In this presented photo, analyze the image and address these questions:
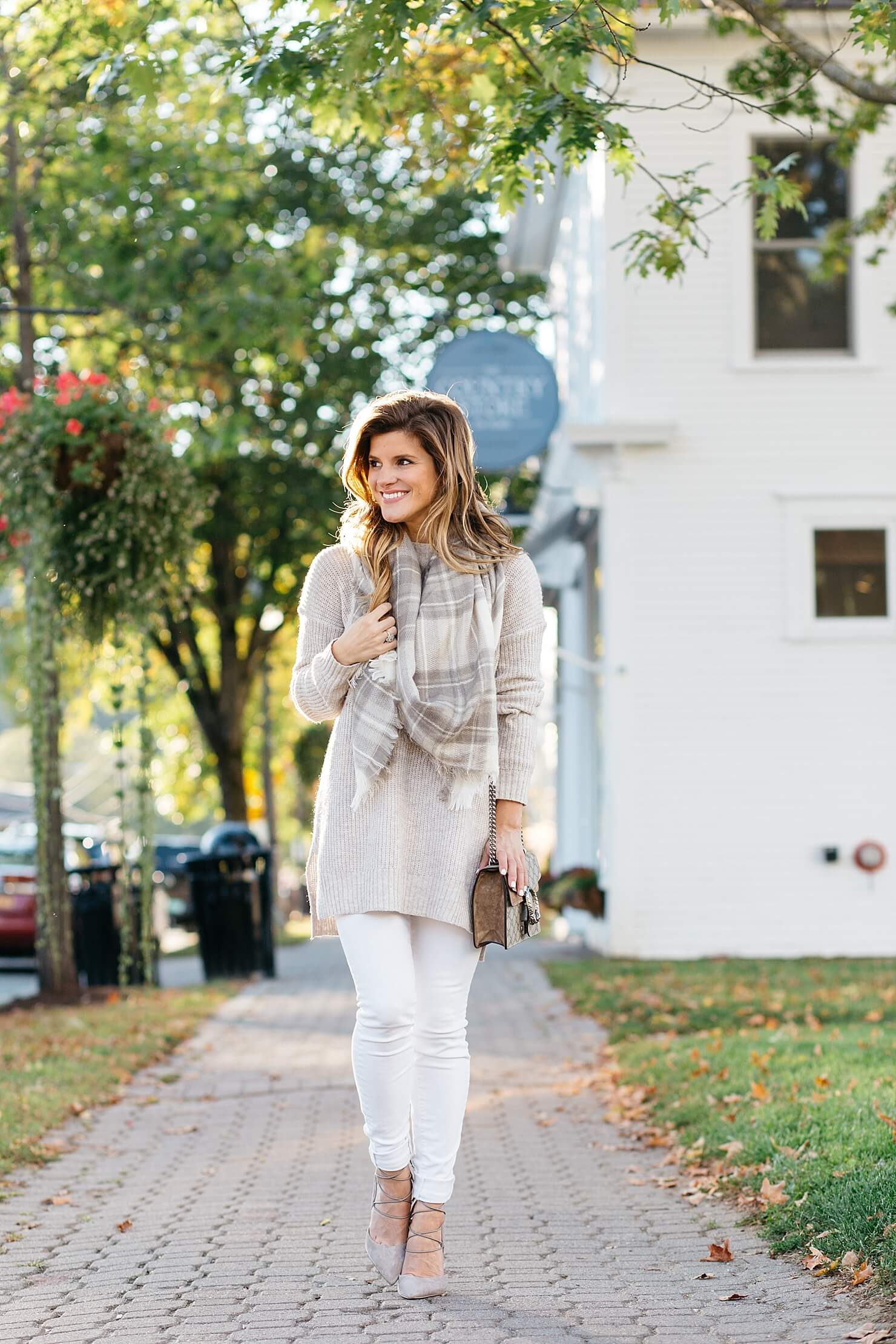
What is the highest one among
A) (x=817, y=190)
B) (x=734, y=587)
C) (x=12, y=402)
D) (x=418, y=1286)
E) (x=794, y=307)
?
(x=817, y=190)

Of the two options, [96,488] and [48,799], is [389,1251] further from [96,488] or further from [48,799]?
[48,799]

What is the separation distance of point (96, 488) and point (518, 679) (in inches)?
265

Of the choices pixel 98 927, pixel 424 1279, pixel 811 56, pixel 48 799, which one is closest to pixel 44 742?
pixel 48 799

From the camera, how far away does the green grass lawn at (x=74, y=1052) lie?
6590 mm

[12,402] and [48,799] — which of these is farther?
[48,799]

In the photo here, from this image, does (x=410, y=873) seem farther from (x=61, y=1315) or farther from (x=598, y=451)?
(x=598, y=451)

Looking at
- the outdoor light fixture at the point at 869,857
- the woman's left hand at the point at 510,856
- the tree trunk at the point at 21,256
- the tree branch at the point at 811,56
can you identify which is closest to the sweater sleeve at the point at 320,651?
the woman's left hand at the point at 510,856

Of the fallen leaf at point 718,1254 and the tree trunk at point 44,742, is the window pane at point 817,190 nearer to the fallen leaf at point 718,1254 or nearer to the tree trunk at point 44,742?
the tree trunk at point 44,742

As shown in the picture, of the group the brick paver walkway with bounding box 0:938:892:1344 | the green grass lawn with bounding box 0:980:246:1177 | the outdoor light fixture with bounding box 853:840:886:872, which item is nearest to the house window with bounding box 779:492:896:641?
the outdoor light fixture with bounding box 853:840:886:872

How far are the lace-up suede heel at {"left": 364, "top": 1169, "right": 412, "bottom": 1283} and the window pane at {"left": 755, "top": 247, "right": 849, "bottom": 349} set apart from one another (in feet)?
36.8

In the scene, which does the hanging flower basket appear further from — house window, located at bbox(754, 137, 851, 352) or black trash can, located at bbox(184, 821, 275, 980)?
house window, located at bbox(754, 137, 851, 352)

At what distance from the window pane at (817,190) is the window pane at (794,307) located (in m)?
0.21

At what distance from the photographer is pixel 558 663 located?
20.2 metres

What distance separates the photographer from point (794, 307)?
14133 millimetres
